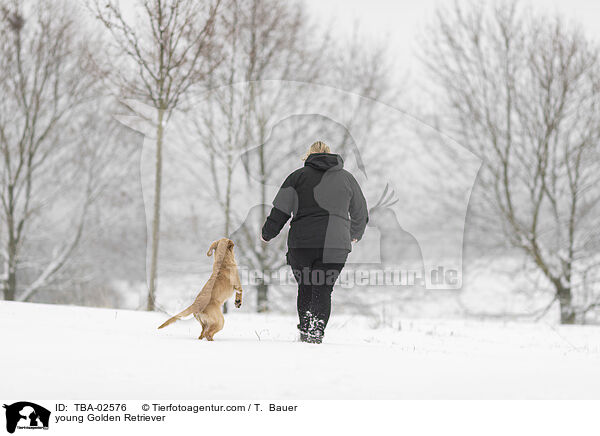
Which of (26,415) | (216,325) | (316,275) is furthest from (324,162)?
(26,415)

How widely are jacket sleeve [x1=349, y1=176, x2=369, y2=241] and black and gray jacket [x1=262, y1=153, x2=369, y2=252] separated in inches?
1.5

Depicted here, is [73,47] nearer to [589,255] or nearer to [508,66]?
[508,66]

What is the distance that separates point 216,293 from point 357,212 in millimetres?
1332

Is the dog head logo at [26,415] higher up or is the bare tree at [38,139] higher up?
the bare tree at [38,139]

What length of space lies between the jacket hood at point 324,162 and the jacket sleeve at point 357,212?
184mm

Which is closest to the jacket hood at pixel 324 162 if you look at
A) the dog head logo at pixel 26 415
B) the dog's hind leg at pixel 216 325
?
the dog's hind leg at pixel 216 325

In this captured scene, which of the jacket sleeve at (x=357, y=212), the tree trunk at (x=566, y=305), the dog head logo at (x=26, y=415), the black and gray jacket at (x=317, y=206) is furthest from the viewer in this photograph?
the tree trunk at (x=566, y=305)

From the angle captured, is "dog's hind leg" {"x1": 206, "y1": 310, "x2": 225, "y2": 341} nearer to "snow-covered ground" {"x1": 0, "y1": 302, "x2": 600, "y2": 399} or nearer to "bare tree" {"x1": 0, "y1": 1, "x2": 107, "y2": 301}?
"snow-covered ground" {"x1": 0, "y1": 302, "x2": 600, "y2": 399}

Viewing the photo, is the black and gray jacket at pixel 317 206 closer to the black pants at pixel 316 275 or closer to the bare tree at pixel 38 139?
the black pants at pixel 316 275

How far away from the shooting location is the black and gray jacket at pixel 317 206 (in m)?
4.10

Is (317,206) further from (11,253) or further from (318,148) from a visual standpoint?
(11,253)

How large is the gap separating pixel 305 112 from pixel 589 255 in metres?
6.52

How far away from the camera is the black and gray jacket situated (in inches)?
161

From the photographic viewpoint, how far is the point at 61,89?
1215 cm
